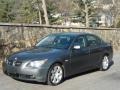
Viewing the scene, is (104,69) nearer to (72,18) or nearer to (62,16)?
(72,18)

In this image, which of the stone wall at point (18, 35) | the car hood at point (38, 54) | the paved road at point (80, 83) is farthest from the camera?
the stone wall at point (18, 35)

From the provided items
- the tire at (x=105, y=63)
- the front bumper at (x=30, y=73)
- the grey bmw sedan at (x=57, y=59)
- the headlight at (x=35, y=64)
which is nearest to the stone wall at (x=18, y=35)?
the grey bmw sedan at (x=57, y=59)

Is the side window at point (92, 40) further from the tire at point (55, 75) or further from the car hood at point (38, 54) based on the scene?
the tire at point (55, 75)

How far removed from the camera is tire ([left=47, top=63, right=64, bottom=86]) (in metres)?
9.95

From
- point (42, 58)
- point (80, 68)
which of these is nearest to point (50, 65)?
point (42, 58)

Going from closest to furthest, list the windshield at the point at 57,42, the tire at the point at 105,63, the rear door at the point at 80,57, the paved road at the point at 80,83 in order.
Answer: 1. the paved road at the point at 80,83
2. the rear door at the point at 80,57
3. the windshield at the point at 57,42
4. the tire at the point at 105,63

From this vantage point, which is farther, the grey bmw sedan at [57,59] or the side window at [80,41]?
the side window at [80,41]

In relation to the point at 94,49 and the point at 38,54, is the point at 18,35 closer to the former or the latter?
the point at 94,49

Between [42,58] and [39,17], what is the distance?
161 feet

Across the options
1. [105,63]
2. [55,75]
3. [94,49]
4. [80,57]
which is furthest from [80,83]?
[105,63]

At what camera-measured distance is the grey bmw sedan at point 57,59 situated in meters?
9.73

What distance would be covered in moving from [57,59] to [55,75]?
46cm

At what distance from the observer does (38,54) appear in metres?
10.1

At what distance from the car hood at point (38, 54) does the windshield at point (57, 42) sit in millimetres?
440
